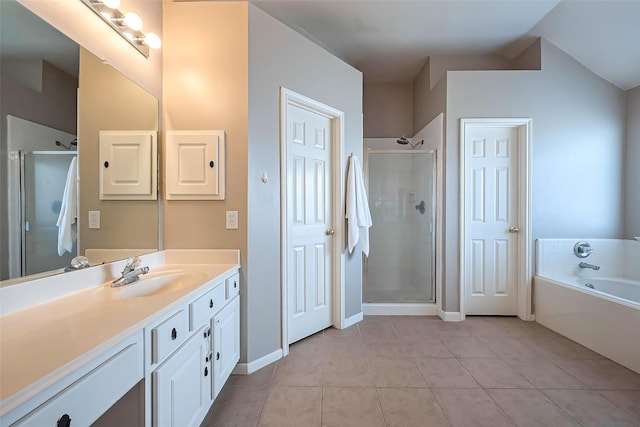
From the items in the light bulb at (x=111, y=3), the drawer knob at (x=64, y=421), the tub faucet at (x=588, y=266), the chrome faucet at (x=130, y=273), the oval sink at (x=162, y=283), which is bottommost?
the tub faucet at (x=588, y=266)

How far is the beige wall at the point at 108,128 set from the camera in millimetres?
1306

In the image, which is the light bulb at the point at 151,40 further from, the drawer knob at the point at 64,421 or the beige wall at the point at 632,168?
the beige wall at the point at 632,168

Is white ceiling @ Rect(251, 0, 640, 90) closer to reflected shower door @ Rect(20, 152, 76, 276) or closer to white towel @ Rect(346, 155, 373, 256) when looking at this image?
white towel @ Rect(346, 155, 373, 256)

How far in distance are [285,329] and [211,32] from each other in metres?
2.36

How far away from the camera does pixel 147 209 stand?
1786 mm

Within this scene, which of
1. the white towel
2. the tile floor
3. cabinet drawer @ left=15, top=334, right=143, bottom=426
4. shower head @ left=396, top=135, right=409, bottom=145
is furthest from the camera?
shower head @ left=396, top=135, right=409, bottom=145

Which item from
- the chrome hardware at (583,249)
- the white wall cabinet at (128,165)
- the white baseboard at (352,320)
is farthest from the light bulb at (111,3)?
the chrome hardware at (583,249)

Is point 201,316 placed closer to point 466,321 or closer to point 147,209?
point 147,209

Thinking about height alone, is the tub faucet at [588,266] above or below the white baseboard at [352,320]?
above

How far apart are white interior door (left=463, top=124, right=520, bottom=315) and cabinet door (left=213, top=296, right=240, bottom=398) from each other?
246 cm

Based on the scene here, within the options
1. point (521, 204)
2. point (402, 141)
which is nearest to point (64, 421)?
point (521, 204)

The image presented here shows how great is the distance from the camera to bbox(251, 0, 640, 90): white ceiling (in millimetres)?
2455

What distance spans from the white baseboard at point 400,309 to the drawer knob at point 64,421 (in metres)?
2.70

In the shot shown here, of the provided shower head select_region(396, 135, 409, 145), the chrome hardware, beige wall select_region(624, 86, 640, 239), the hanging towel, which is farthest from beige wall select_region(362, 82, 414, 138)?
the hanging towel
